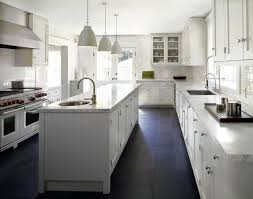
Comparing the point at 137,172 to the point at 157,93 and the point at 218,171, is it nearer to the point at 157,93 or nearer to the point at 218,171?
the point at 218,171

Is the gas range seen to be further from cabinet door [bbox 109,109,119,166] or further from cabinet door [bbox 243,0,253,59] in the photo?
cabinet door [bbox 243,0,253,59]

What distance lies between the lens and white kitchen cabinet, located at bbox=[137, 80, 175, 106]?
9.64m

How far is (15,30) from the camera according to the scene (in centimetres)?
529

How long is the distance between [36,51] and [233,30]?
4318mm

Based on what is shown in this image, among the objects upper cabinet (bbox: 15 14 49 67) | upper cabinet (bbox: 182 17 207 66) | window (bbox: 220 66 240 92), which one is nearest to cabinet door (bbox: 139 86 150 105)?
upper cabinet (bbox: 182 17 207 66)

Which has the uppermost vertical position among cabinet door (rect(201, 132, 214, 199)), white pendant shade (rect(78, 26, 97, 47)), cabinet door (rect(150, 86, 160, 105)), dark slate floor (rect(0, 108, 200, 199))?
white pendant shade (rect(78, 26, 97, 47))

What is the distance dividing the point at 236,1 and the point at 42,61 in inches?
183

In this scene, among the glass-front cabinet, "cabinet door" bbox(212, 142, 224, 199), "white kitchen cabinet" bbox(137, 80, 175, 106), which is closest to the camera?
"cabinet door" bbox(212, 142, 224, 199)

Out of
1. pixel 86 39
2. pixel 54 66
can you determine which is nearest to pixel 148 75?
pixel 54 66

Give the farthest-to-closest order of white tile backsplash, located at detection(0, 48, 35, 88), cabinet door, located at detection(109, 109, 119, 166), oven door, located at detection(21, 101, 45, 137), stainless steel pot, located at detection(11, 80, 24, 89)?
stainless steel pot, located at detection(11, 80, 24, 89), white tile backsplash, located at detection(0, 48, 35, 88), oven door, located at detection(21, 101, 45, 137), cabinet door, located at detection(109, 109, 119, 166)

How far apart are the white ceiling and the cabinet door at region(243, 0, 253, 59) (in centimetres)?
298

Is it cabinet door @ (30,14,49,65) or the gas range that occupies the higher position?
cabinet door @ (30,14,49,65)

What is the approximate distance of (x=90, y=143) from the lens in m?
3.13

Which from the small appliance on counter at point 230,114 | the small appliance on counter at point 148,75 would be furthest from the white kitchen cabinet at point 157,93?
the small appliance on counter at point 230,114
